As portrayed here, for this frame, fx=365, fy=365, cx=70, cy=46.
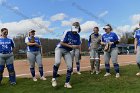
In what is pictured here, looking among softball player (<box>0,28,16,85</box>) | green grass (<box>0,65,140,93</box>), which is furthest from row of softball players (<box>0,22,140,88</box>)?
green grass (<box>0,65,140,93</box>)

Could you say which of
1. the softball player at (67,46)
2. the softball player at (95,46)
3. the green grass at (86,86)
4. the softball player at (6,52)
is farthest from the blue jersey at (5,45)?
the softball player at (95,46)

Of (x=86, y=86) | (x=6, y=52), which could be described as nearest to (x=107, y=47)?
(x=86, y=86)

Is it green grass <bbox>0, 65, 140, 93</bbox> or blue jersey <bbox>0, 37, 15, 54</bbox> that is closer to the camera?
green grass <bbox>0, 65, 140, 93</bbox>

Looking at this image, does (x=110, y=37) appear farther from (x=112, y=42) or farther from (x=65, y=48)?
(x=65, y=48)

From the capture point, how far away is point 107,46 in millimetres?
13406

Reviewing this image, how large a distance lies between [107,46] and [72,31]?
7.91 feet

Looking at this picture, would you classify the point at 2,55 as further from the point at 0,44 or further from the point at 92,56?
the point at 92,56

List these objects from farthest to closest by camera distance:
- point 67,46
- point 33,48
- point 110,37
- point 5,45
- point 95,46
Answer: point 95,46 → point 110,37 → point 33,48 → point 5,45 → point 67,46

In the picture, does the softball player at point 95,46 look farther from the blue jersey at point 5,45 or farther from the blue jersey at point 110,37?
the blue jersey at point 5,45

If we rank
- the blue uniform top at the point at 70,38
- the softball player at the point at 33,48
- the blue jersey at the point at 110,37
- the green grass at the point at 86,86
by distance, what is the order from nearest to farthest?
the green grass at the point at 86,86
the blue uniform top at the point at 70,38
the softball player at the point at 33,48
the blue jersey at the point at 110,37

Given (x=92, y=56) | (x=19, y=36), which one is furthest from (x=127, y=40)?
(x=92, y=56)

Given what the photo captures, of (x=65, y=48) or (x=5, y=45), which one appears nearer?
(x=65, y=48)

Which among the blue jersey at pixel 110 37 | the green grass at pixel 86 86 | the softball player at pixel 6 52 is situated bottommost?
the green grass at pixel 86 86

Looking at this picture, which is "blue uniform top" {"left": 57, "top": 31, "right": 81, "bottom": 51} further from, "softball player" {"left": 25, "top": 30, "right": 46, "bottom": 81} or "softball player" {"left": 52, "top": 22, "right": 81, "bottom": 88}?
"softball player" {"left": 25, "top": 30, "right": 46, "bottom": 81}
